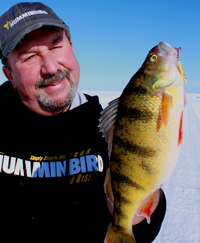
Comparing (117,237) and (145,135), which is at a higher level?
(145,135)

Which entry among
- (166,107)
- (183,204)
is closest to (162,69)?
(166,107)

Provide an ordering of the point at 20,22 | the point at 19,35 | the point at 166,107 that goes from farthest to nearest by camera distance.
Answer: the point at 20,22
the point at 19,35
the point at 166,107

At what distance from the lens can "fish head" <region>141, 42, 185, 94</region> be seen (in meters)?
1.46

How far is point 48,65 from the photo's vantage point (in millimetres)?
2172

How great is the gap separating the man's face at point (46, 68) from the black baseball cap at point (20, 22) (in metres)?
0.08

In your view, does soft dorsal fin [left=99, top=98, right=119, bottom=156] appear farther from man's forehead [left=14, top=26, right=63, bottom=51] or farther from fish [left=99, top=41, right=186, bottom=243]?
man's forehead [left=14, top=26, right=63, bottom=51]

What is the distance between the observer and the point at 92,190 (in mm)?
2326

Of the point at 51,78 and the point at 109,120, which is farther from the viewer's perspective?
the point at 51,78

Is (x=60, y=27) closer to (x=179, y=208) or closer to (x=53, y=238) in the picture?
(x=53, y=238)

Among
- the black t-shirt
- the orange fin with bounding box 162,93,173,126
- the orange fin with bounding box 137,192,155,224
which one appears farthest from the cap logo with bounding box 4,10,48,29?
the orange fin with bounding box 137,192,155,224

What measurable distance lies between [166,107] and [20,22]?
1.77m

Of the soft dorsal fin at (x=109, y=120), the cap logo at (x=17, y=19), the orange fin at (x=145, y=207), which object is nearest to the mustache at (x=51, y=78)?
the cap logo at (x=17, y=19)

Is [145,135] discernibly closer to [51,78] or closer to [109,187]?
[109,187]

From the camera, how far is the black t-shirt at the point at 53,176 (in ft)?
7.33
